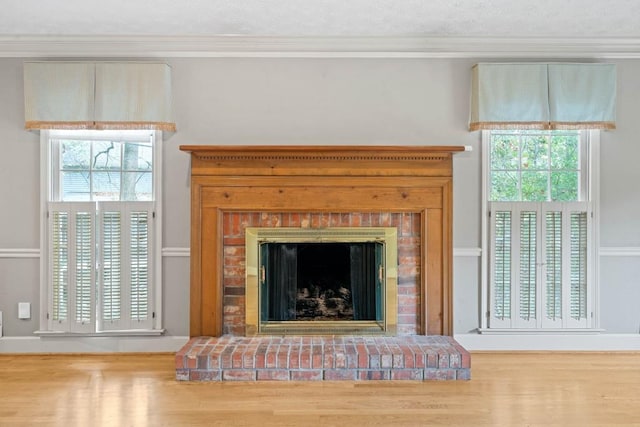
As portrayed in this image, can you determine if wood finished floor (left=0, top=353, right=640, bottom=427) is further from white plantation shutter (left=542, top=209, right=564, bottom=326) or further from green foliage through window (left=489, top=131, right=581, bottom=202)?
green foliage through window (left=489, top=131, right=581, bottom=202)

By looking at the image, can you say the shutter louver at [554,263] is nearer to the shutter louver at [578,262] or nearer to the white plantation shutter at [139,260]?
the shutter louver at [578,262]

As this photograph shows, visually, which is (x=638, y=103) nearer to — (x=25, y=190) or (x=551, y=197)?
(x=551, y=197)

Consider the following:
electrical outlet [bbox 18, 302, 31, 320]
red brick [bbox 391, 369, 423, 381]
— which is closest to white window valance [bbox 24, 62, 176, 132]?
electrical outlet [bbox 18, 302, 31, 320]

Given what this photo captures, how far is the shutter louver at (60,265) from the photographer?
357cm

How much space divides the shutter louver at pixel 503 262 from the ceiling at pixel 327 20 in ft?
4.46

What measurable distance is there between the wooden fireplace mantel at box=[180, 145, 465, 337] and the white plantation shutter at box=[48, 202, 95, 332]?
30.8 inches

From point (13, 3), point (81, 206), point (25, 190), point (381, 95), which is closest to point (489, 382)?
point (381, 95)

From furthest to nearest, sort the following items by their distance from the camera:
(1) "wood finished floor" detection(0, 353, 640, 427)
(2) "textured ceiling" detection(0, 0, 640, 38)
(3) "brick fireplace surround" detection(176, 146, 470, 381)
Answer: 1. (3) "brick fireplace surround" detection(176, 146, 470, 381)
2. (2) "textured ceiling" detection(0, 0, 640, 38)
3. (1) "wood finished floor" detection(0, 353, 640, 427)

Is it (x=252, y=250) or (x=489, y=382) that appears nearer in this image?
(x=489, y=382)

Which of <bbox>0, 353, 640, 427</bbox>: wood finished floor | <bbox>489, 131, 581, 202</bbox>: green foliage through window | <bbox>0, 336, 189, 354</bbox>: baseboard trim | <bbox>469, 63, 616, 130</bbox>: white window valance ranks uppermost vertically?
<bbox>469, 63, 616, 130</bbox>: white window valance

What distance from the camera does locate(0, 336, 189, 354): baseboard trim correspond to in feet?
11.9

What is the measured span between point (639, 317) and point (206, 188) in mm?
3435

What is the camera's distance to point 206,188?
Result: 3.50 meters

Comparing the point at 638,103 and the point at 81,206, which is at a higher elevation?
the point at 638,103
